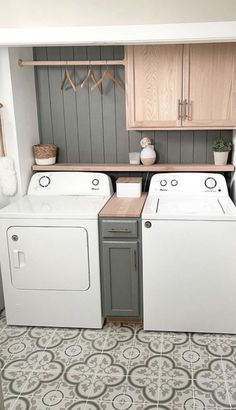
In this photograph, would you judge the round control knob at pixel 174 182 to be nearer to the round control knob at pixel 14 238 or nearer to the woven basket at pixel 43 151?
the woven basket at pixel 43 151

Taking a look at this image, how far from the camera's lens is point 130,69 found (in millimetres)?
2900

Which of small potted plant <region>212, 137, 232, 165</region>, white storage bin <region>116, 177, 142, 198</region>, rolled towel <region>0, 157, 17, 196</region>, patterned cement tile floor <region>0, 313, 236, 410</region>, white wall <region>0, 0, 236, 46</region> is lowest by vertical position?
patterned cement tile floor <region>0, 313, 236, 410</region>

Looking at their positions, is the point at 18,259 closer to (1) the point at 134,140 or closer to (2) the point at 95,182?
(2) the point at 95,182

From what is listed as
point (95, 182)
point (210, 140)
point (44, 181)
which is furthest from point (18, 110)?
point (210, 140)

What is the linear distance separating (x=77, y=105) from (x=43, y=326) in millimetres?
1786

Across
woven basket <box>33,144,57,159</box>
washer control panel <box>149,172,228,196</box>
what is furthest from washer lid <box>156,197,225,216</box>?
woven basket <box>33,144,57,159</box>

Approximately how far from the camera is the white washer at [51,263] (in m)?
2.76

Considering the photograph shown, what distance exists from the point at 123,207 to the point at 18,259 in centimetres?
84

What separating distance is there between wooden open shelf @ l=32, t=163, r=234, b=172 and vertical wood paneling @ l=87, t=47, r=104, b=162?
130mm

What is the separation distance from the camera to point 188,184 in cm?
318

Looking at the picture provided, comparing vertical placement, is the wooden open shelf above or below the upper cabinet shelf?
below

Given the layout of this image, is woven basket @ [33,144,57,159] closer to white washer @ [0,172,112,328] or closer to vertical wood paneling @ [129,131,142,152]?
white washer @ [0,172,112,328]

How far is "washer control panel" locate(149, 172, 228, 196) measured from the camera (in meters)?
3.14

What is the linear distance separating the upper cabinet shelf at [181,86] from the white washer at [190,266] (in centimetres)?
63
